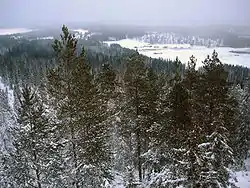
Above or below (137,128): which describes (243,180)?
below

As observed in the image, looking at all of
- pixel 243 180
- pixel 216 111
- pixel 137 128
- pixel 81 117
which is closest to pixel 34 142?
pixel 81 117

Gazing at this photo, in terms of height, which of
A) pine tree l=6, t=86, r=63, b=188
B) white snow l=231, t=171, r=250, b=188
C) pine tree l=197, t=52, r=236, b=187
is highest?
pine tree l=197, t=52, r=236, b=187

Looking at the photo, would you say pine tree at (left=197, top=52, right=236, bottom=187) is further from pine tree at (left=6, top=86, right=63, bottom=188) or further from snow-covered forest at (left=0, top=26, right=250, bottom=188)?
pine tree at (left=6, top=86, right=63, bottom=188)

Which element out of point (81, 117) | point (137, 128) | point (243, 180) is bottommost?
point (243, 180)

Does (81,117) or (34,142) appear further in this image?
(81,117)

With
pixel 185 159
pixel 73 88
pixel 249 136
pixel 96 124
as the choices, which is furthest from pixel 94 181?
pixel 249 136

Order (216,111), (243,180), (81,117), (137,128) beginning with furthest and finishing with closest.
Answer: (243,180)
(137,128)
(81,117)
(216,111)

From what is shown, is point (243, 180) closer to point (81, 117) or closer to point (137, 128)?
point (137, 128)

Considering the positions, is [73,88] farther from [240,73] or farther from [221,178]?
[240,73]

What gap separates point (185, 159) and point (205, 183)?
1.37 metres

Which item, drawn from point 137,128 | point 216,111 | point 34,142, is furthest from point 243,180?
point 34,142

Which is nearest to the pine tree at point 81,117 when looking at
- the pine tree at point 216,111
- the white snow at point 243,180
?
the pine tree at point 216,111

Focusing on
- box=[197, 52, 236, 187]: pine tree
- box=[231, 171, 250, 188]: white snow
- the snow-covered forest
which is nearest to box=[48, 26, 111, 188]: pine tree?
the snow-covered forest

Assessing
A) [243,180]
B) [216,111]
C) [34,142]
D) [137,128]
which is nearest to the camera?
[216,111]
